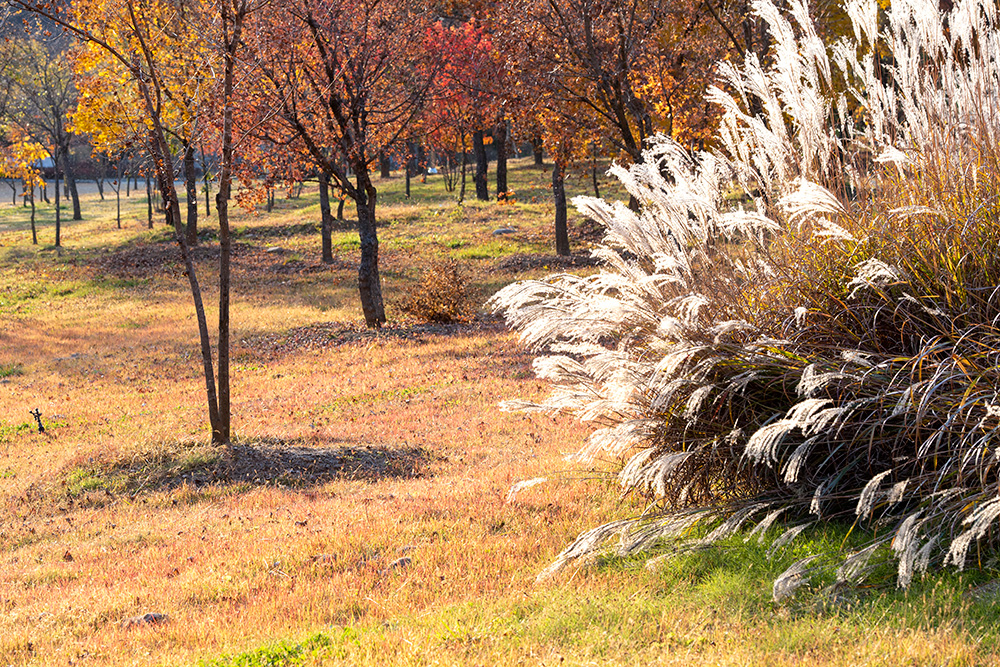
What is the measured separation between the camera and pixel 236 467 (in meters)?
8.89

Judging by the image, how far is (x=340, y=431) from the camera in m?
10.7

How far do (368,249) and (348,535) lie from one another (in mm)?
13237

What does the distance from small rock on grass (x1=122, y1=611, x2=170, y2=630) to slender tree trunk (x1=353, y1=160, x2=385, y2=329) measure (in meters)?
13.8

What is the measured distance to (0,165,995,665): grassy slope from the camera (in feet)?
12.3

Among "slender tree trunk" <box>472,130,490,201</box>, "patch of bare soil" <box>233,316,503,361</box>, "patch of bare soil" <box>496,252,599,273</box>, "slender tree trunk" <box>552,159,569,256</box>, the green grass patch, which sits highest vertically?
"slender tree trunk" <box>472,130,490,201</box>

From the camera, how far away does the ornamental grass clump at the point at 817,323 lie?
4.07 m

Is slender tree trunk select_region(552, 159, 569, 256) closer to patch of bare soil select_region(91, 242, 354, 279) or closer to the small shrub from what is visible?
patch of bare soil select_region(91, 242, 354, 279)

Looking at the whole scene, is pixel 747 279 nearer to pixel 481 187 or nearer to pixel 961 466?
pixel 961 466

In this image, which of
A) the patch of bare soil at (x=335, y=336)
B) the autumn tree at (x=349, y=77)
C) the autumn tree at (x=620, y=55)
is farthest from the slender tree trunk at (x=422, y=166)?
the patch of bare soil at (x=335, y=336)

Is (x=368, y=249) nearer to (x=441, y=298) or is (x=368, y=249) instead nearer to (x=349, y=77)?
(x=441, y=298)

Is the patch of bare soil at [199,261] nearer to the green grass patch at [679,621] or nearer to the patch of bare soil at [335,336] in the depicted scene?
the patch of bare soil at [335,336]

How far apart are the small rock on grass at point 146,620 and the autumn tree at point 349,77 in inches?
464

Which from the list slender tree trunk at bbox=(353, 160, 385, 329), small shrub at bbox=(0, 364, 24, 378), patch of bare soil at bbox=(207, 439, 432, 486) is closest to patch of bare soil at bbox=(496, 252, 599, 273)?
slender tree trunk at bbox=(353, 160, 385, 329)

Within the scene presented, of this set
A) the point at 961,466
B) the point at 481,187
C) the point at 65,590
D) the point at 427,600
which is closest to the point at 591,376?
the point at 427,600
